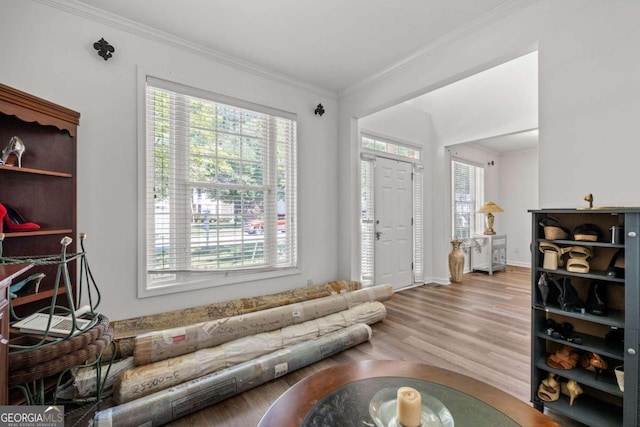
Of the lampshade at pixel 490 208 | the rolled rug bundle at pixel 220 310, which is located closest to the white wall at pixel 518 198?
the lampshade at pixel 490 208

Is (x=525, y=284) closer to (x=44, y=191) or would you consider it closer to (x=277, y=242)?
(x=277, y=242)

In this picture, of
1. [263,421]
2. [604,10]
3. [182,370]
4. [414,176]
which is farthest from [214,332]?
[414,176]

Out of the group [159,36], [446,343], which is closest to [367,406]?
[446,343]

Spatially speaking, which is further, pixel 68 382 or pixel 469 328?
pixel 469 328

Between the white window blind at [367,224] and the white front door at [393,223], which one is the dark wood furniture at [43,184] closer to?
the white window blind at [367,224]

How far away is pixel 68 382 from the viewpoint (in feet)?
5.76

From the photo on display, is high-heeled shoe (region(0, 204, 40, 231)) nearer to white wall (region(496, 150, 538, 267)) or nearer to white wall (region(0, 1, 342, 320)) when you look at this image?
white wall (region(0, 1, 342, 320))

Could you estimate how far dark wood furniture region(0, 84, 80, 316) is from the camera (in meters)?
1.85

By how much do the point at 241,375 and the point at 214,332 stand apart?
1.63 feet

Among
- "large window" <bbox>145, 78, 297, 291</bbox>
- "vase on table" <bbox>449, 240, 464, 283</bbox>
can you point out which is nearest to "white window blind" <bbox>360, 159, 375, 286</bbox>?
"large window" <bbox>145, 78, 297, 291</bbox>

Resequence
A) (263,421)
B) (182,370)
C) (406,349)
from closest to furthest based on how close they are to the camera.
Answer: (263,421) → (182,370) → (406,349)

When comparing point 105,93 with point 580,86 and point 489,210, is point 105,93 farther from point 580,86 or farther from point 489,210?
point 489,210

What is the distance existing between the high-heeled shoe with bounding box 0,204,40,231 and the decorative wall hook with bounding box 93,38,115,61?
4.43 feet

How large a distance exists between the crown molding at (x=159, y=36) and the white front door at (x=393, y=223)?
178cm
